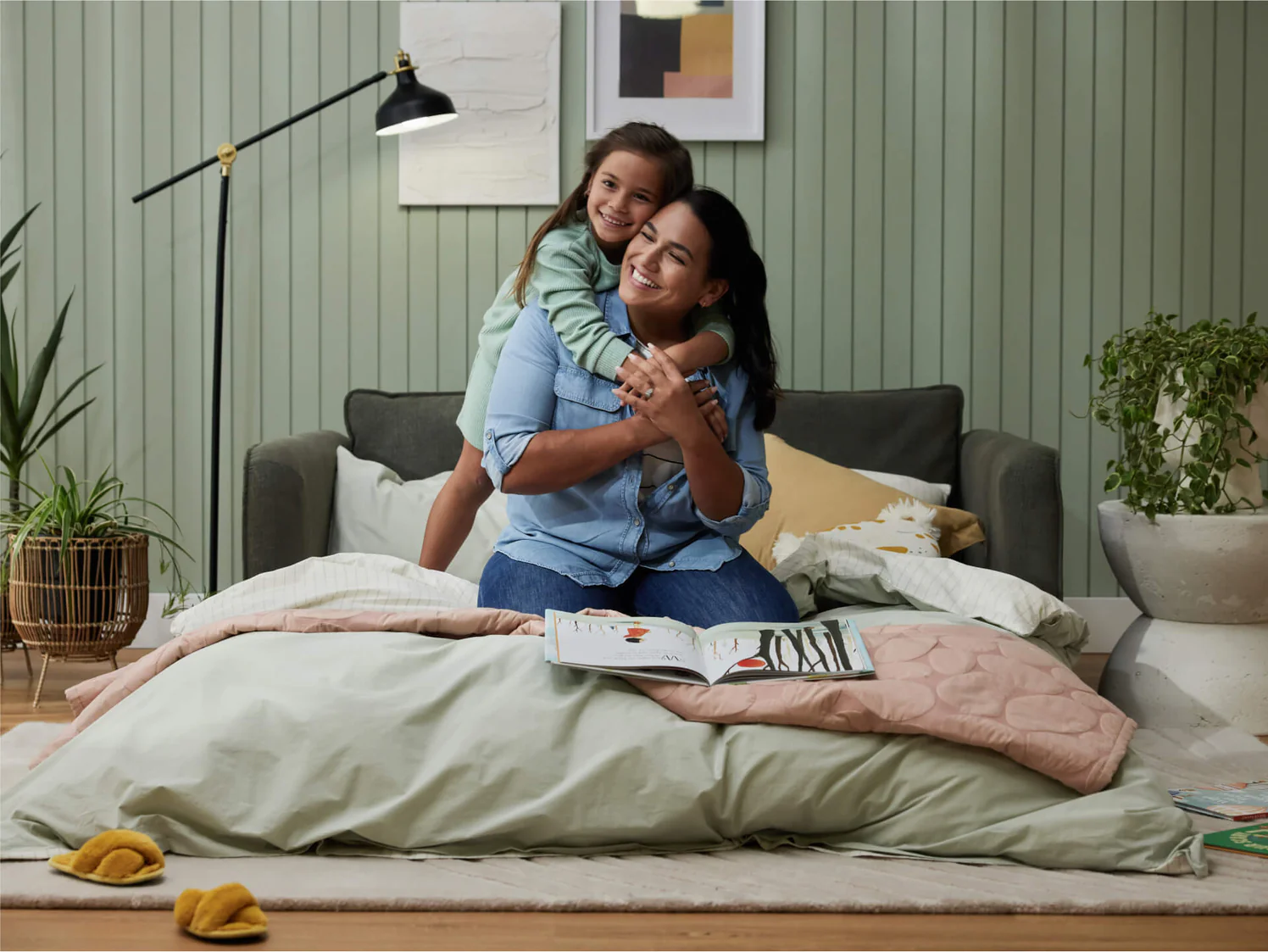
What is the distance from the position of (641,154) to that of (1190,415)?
1.28 m

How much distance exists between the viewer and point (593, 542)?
1.79m

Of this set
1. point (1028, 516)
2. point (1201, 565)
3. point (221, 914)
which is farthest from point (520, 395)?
point (1201, 565)

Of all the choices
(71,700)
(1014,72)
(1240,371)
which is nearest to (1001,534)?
(1240,371)

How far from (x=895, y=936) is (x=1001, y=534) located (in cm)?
122

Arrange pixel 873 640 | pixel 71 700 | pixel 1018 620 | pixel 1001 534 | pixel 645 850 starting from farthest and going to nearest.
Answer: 1. pixel 1001 534
2. pixel 1018 620
3. pixel 71 700
4. pixel 873 640
5. pixel 645 850

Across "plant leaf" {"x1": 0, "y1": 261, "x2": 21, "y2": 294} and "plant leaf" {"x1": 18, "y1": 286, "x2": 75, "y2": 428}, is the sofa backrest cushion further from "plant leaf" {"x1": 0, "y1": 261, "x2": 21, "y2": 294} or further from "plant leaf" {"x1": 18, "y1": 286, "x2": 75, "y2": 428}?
"plant leaf" {"x1": 0, "y1": 261, "x2": 21, "y2": 294}

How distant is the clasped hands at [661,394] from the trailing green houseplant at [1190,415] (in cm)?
110

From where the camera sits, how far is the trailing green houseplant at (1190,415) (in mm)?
2332

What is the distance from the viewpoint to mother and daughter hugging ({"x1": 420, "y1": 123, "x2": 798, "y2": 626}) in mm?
1707

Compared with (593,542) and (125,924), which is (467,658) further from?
(125,924)

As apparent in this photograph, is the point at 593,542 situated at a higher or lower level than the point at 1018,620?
higher

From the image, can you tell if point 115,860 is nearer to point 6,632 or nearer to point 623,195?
point 623,195

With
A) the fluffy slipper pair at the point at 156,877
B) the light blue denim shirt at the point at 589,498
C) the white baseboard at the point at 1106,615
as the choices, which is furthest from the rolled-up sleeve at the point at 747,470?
the white baseboard at the point at 1106,615

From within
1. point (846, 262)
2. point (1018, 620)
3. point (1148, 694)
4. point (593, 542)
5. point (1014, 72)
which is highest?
point (1014, 72)
